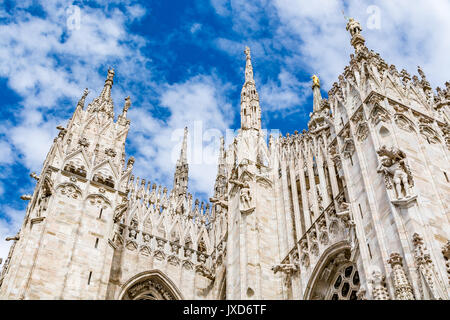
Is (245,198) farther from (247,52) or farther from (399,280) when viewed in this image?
(247,52)

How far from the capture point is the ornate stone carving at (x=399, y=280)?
8883 millimetres

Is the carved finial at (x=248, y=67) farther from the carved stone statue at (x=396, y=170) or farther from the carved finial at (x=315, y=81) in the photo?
the carved stone statue at (x=396, y=170)

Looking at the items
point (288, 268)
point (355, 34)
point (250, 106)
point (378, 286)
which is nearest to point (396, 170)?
point (378, 286)

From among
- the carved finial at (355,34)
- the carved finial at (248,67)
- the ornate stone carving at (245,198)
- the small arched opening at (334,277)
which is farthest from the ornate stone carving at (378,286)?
the carved finial at (248,67)

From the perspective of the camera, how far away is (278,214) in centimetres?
1791

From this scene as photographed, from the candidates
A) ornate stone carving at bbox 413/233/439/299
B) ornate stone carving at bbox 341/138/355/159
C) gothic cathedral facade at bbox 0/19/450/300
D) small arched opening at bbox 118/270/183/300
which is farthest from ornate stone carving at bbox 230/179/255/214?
ornate stone carving at bbox 413/233/439/299

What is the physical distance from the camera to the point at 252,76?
25.0 meters

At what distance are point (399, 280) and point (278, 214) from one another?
8882mm

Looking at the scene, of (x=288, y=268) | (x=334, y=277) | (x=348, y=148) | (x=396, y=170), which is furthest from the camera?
(x=288, y=268)

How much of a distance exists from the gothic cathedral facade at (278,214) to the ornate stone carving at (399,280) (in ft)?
0.08

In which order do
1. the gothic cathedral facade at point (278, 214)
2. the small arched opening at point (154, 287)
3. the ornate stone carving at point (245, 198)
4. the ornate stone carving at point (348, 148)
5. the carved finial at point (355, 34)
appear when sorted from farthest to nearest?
the small arched opening at point (154, 287) < the ornate stone carving at point (245, 198) < the carved finial at point (355, 34) < the ornate stone carving at point (348, 148) < the gothic cathedral facade at point (278, 214)
